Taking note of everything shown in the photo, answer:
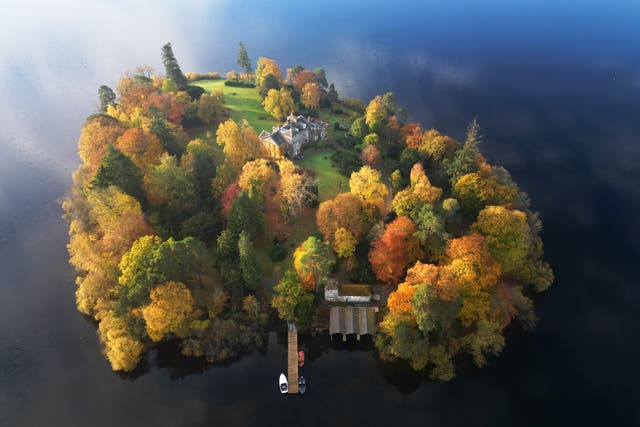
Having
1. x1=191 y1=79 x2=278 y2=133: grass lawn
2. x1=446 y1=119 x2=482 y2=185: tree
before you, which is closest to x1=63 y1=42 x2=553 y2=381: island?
x1=446 y1=119 x2=482 y2=185: tree

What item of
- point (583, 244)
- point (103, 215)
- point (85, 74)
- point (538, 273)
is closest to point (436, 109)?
point (583, 244)

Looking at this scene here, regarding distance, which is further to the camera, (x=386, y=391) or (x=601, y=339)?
(x=601, y=339)

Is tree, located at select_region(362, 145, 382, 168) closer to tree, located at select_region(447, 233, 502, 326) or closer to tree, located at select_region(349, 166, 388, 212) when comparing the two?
tree, located at select_region(349, 166, 388, 212)

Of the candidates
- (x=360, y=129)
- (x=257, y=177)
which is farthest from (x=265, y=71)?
(x=257, y=177)

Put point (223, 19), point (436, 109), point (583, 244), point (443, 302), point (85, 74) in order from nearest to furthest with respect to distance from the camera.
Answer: point (443, 302), point (583, 244), point (436, 109), point (85, 74), point (223, 19)

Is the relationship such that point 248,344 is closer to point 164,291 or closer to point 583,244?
point 164,291

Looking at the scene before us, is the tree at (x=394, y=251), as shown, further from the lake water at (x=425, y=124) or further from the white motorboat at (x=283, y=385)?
the white motorboat at (x=283, y=385)

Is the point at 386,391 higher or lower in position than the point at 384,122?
lower

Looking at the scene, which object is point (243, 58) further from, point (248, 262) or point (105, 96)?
point (248, 262)
